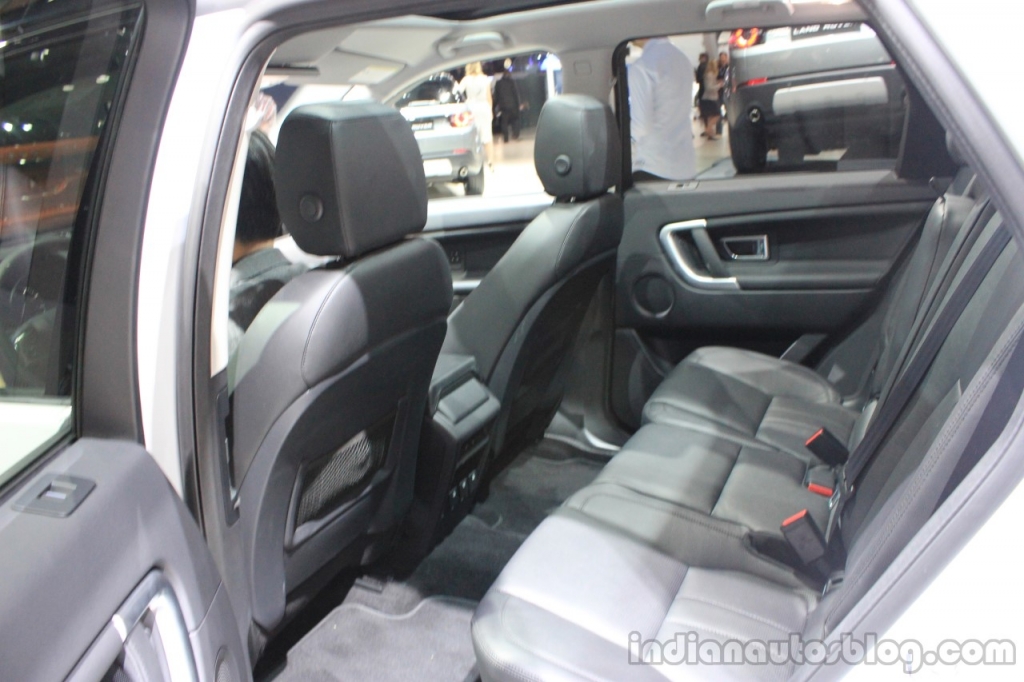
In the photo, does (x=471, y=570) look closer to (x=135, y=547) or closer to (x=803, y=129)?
(x=135, y=547)

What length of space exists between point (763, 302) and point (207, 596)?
1.87 metres

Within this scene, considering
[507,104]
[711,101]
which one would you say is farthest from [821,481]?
[507,104]

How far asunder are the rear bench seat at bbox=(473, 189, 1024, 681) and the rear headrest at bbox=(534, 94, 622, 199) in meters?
0.76

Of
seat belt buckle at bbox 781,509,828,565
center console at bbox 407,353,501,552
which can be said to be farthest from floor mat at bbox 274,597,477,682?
seat belt buckle at bbox 781,509,828,565

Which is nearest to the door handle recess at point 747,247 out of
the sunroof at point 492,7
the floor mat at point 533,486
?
the floor mat at point 533,486

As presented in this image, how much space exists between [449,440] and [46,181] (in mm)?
1095

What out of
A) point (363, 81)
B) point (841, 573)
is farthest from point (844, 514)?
point (363, 81)

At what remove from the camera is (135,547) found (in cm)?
96

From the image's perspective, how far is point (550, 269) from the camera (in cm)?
199

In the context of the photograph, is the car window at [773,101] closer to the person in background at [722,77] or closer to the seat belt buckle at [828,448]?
the person in background at [722,77]

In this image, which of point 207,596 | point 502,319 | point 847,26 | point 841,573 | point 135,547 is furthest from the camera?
point 847,26

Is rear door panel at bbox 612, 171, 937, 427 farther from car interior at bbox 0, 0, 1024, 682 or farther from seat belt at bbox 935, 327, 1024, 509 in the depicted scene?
seat belt at bbox 935, 327, 1024, 509

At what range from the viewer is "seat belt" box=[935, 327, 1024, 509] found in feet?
2.34

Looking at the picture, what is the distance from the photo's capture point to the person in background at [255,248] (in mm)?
1560
